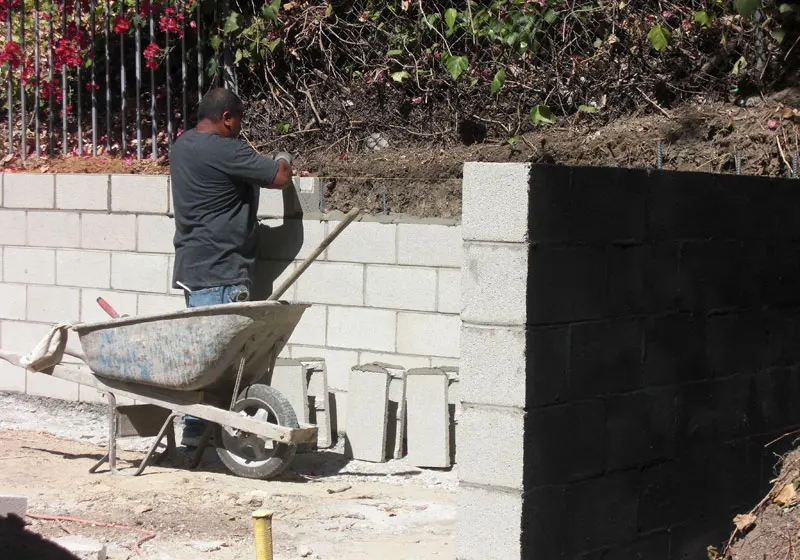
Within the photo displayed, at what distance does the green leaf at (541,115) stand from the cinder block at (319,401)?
2274mm

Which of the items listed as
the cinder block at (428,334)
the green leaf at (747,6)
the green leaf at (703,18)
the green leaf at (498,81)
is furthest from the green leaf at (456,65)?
the cinder block at (428,334)

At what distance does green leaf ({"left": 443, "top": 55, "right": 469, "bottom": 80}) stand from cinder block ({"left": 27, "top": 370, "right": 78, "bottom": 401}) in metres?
3.26

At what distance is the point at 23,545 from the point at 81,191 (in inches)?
133

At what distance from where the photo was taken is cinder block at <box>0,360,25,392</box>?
764 centimetres

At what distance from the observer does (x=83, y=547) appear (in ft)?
14.4

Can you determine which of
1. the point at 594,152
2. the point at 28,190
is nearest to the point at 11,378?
the point at 28,190

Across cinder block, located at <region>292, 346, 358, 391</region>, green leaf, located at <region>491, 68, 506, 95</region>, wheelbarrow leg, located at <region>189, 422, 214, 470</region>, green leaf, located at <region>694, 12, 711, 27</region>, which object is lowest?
wheelbarrow leg, located at <region>189, 422, 214, 470</region>

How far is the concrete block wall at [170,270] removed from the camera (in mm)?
6047

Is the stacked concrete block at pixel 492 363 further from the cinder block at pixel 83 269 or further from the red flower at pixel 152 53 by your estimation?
the red flower at pixel 152 53

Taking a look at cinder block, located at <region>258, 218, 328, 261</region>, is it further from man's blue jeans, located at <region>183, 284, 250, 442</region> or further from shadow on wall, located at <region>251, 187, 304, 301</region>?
man's blue jeans, located at <region>183, 284, 250, 442</region>

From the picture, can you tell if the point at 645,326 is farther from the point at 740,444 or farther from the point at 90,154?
the point at 90,154

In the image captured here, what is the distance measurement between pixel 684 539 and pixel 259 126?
5.40 metres

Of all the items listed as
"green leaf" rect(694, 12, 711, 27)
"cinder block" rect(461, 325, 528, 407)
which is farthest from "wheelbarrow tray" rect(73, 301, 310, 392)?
"green leaf" rect(694, 12, 711, 27)

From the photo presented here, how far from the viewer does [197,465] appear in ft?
19.7
